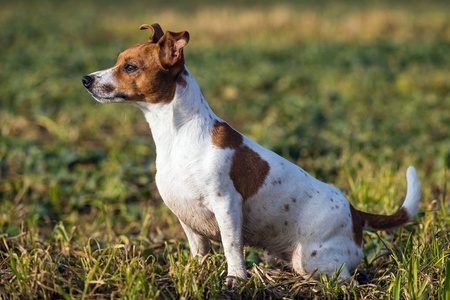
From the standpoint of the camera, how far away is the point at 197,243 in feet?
9.97

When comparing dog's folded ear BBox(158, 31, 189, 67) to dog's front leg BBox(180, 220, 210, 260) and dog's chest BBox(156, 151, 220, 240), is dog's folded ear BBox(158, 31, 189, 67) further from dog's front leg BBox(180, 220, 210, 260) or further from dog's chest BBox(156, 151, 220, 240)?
dog's front leg BBox(180, 220, 210, 260)

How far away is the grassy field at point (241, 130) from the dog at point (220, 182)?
167 mm

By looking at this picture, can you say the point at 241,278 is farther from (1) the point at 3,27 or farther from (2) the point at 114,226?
(1) the point at 3,27

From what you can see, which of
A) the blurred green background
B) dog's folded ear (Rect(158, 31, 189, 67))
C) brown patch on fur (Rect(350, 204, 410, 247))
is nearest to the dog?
dog's folded ear (Rect(158, 31, 189, 67))

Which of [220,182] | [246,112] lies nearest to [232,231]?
[220,182]

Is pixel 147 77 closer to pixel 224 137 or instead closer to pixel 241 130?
pixel 224 137

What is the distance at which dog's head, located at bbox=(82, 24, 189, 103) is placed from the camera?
8.71 feet

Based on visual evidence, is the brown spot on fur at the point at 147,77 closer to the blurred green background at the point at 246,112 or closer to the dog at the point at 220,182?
the dog at the point at 220,182

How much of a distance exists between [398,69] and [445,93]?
209 cm

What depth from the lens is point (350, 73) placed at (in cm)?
1095

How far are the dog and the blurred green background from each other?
22.5 inches

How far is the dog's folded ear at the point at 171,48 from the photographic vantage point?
2.57 meters

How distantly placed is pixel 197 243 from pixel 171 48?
3.82ft

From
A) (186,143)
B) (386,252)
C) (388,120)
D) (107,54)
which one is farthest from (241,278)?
(107,54)
